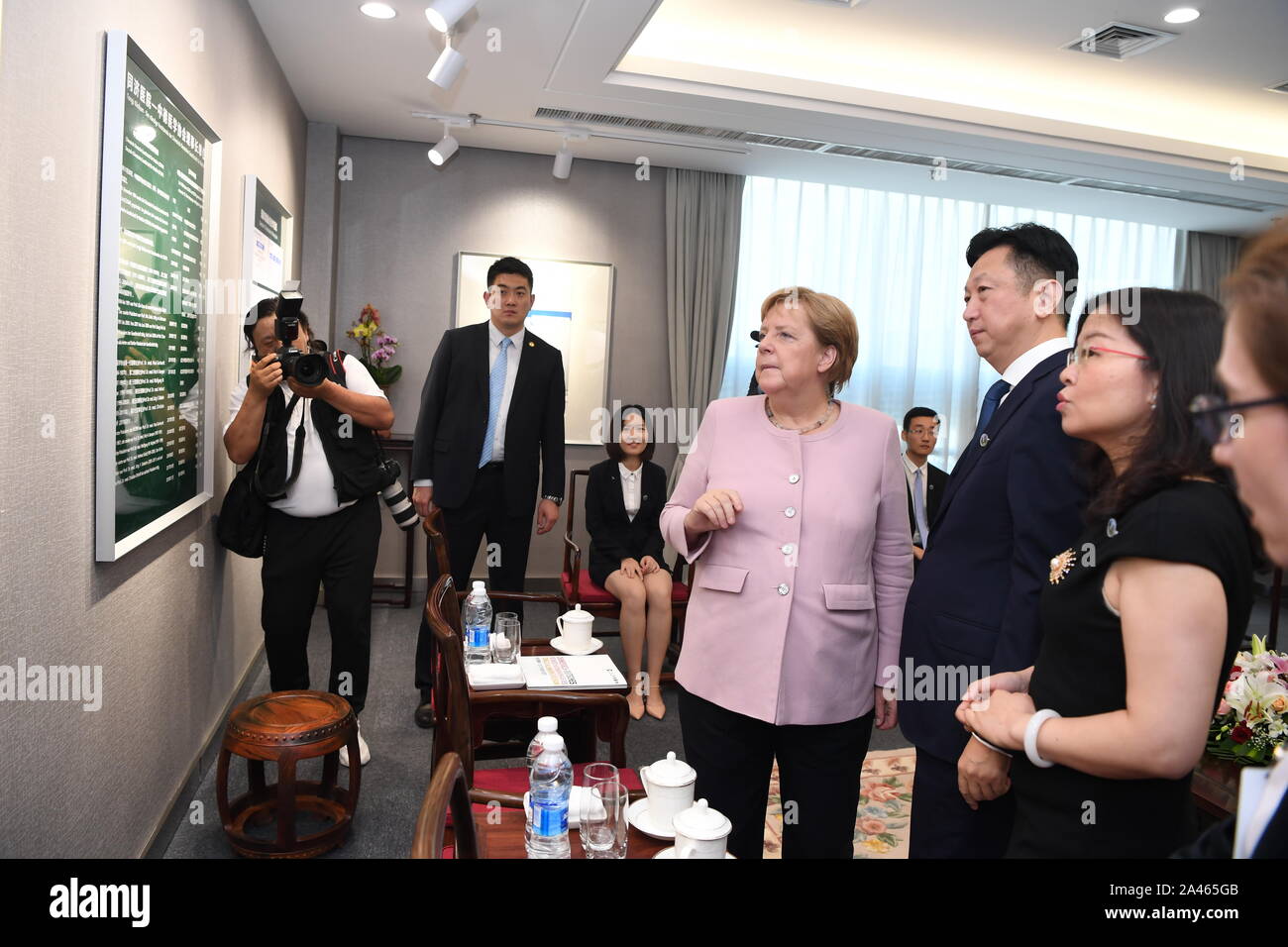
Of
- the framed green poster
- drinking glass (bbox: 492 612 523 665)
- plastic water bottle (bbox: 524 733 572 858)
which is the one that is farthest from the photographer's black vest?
plastic water bottle (bbox: 524 733 572 858)

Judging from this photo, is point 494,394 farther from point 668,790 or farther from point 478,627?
point 668,790

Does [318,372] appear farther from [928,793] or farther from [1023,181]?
[1023,181]

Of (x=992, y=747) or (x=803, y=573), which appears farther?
(x=803, y=573)

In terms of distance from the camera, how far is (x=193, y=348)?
9.34 feet

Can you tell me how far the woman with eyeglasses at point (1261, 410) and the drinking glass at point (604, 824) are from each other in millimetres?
854

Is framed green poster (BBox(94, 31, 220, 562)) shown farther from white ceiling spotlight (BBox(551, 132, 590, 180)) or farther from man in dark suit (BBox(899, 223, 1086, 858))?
white ceiling spotlight (BBox(551, 132, 590, 180))

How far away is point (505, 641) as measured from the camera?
248 cm

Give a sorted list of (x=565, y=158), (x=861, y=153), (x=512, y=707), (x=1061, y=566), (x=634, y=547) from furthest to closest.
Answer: (x=565, y=158)
(x=861, y=153)
(x=634, y=547)
(x=512, y=707)
(x=1061, y=566)

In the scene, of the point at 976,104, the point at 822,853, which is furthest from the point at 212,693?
the point at 976,104

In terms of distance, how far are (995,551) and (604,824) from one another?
0.84 m

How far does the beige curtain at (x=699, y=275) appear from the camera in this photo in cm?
608

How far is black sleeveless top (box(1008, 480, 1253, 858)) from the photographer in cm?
114

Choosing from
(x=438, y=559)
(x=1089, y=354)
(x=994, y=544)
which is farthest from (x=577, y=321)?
(x=1089, y=354)

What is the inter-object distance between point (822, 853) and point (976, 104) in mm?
4580
